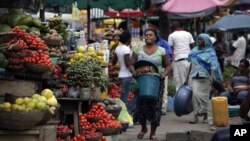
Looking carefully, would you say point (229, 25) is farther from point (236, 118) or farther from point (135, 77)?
point (135, 77)

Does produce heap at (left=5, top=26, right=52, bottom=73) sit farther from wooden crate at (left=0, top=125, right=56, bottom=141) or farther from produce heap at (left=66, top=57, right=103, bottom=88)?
produce heap at (left=66, top=57, right=103, bottom=88)

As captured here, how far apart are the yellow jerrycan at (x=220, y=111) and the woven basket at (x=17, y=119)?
17.5 feet

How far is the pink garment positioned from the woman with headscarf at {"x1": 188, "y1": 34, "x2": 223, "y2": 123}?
5.82 meters

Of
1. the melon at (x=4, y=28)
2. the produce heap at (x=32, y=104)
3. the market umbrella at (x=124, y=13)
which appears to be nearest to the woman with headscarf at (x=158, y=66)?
the melon at (x=4, y=28)

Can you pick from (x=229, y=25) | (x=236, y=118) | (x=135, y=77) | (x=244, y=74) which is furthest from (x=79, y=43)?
(x=229, y=25)

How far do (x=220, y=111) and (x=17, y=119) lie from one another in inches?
223

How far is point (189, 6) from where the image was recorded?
744 inches

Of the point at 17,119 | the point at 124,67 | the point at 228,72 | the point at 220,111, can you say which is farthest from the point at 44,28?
the point at 228,72

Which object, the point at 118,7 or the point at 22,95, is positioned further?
the point at 118,7

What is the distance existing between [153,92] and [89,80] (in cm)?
177

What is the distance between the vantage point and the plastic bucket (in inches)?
445

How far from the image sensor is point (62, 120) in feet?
31.9

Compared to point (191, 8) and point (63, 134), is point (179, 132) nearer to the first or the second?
point (63, 134)

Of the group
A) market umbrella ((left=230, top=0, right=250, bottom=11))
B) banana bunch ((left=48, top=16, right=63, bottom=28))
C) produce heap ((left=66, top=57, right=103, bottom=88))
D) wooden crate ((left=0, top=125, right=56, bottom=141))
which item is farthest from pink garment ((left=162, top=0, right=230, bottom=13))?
wooden crate ((left=0, top=125, right=56, bottom=141))
